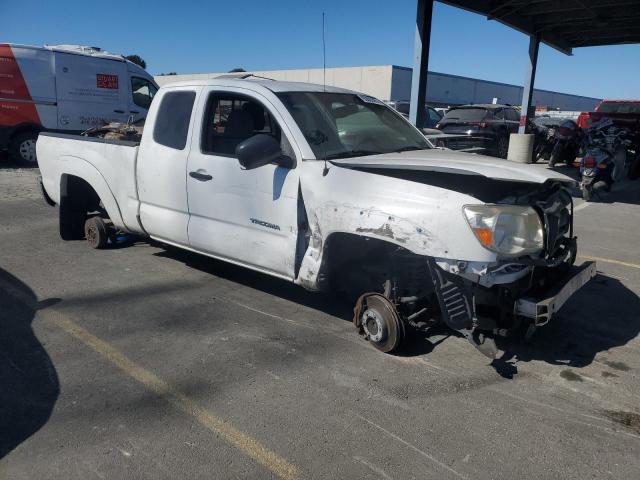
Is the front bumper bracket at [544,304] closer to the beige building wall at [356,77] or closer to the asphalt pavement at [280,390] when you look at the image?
the asphalt pavement at [280,390]

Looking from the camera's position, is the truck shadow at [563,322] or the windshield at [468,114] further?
the windshield at [468,114]

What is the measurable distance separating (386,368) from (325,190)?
1323 millimetres

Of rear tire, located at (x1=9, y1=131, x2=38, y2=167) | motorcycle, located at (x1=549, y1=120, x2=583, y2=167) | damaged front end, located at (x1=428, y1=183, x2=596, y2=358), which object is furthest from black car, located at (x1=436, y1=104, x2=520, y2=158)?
damaged front end, located at (x1=428, y1=183, x2=596, y2=358)

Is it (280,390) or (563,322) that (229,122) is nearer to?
(280,390)

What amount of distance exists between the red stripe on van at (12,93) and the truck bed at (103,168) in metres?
7.67

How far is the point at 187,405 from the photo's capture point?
10.5ft

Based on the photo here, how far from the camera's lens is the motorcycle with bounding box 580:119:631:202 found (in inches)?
391

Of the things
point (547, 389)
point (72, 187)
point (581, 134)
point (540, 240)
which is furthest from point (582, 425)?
point (581, 134)

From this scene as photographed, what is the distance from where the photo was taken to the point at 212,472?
2.62 metres

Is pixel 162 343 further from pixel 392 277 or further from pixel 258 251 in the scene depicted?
pixel 392 277

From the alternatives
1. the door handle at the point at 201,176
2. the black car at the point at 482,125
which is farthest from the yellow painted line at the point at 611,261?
the black car at the point at 482,125

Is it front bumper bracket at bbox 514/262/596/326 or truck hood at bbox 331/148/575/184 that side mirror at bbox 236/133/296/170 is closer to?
truck hood at bbox 331/148/575/184

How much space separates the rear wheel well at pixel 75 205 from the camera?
6.29 meters

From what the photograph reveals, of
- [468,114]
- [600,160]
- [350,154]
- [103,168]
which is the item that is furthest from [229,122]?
[468,114]
